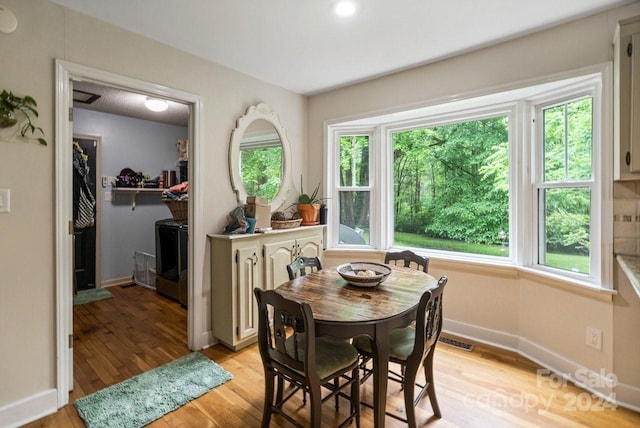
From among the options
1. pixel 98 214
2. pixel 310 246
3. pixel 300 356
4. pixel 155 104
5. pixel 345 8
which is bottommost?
pixel 300 356

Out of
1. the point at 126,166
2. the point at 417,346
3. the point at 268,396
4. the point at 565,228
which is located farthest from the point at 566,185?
the point at 126,166

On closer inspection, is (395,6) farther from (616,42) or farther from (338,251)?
(338,251)

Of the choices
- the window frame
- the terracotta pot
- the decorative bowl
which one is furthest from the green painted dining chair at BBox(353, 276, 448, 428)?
the terracotta pot

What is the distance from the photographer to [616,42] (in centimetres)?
193

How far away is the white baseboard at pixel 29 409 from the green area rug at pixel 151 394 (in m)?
0.14

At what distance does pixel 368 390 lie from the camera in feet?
6.94

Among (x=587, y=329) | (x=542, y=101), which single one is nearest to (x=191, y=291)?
(x=587, y=329)

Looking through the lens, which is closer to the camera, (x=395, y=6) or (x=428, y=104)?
(x=395, y=6)

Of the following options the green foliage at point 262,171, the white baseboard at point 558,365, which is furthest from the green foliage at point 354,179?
the white baseboard at point 558,365

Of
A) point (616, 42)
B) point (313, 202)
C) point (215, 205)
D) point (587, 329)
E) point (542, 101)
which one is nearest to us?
point (616, 42)

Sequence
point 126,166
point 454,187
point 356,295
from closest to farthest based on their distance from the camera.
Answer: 1. point 356,295
2. point 454,187
3. point 126,166

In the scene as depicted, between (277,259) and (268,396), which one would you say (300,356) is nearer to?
(268,396)

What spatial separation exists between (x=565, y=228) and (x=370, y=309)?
6.12 feet

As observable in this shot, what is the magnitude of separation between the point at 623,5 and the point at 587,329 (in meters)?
2.11
